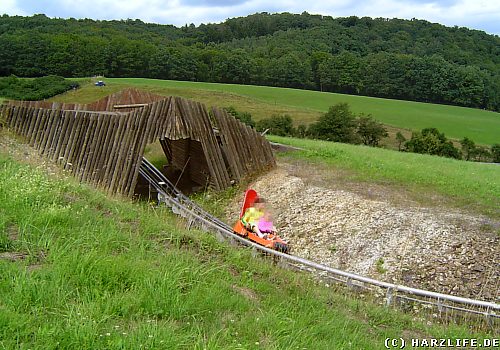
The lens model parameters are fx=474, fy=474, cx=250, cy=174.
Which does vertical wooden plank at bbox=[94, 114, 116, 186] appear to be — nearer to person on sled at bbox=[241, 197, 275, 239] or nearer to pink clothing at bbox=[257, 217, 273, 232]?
person on sled at bbox=[241, 197, 275, 239]

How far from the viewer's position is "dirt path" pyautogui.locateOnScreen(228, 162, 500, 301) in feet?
29.8

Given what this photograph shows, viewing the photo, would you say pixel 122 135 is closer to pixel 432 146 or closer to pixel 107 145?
pixel 107 145

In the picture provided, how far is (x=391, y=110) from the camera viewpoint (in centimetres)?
6122

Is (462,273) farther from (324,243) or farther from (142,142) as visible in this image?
(142,142)

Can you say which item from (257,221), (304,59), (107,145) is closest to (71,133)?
(107,145)

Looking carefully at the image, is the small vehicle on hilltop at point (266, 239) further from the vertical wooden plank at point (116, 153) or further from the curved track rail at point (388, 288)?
the vertical wooden plank at point (116, 153)

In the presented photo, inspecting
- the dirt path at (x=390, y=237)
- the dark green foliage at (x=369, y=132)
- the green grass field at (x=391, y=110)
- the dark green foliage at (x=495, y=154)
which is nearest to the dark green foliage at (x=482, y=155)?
the dark green foliage at (x=495, y=154)

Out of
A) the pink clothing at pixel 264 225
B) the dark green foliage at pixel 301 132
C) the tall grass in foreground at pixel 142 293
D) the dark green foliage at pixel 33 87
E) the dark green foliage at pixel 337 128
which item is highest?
the dark green foliage at pixel 337 128

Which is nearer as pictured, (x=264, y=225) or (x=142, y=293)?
(x=142, y=293)

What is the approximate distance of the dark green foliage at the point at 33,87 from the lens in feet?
169

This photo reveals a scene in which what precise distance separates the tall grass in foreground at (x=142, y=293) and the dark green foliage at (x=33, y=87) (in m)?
50.4

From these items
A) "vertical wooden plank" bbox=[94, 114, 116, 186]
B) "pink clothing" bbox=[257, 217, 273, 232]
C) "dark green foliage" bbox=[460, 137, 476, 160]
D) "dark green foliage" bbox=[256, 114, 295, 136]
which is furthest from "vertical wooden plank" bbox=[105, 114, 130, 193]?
"dark green foliage" bbox=[460, 137, 476, 160]

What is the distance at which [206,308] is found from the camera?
3.57 m

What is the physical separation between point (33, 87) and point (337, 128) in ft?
128
